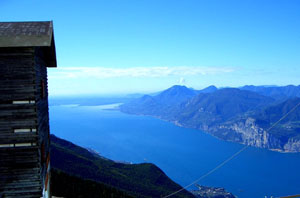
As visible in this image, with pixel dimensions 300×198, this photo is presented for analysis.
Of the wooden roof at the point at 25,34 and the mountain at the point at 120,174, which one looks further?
the mountain at the point at 120,174

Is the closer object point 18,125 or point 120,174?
point 18,125

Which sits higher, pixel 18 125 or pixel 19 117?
pixel 19 117

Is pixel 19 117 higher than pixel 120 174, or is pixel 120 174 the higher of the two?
pixel 19 117

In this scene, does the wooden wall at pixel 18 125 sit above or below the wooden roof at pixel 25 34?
below

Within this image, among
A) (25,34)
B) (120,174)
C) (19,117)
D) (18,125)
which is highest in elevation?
(25,34)

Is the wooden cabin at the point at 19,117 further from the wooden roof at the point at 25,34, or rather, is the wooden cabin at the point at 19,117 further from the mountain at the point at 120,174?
the mountain at the point at 120,174

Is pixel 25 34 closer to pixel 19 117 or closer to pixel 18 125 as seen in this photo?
pixel 19 117

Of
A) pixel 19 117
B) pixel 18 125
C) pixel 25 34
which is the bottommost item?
pixel 18 125

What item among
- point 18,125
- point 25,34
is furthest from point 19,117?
point 25,34

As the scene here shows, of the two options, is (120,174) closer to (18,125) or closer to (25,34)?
(18,125)

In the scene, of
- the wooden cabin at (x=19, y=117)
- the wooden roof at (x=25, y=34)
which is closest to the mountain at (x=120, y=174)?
the wooden cabin at (x=19, y=117)

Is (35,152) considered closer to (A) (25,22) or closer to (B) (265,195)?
(A) (25,22)
